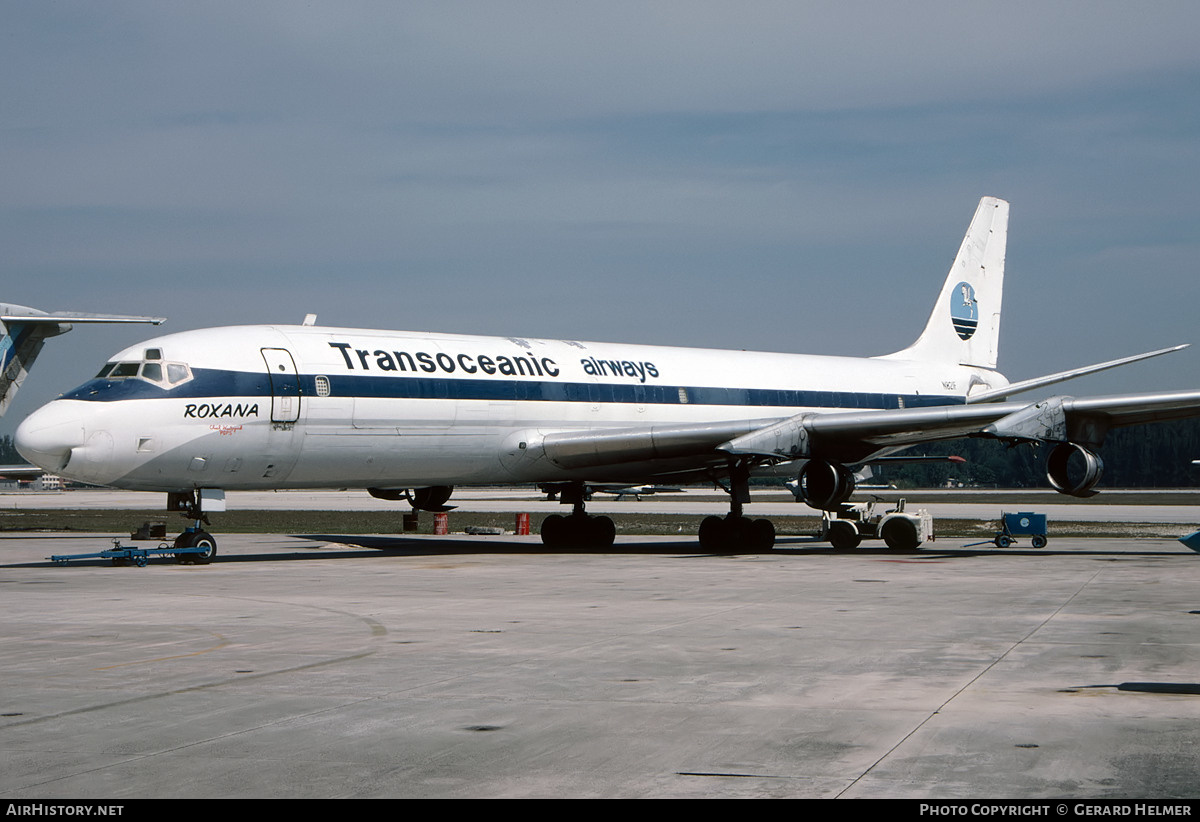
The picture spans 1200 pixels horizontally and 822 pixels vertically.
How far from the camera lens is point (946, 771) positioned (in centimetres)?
700

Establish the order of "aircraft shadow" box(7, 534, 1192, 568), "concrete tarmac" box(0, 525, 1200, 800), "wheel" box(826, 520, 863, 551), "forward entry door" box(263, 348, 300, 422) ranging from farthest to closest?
"wheel" box(826, 520, 863, 551) → "aircraft shadow" box(7, 534, 1192, 568) → "forward entry door" box(263, 348, 300, 422) → "concrete tarmac" box(0, 525, 1200, 800)

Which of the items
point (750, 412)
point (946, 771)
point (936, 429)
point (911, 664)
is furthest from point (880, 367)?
point (946, 771)

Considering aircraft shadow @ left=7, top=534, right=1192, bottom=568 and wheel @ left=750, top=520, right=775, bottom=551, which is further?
wheel @ left=750, top=520, right=775, bottom=551

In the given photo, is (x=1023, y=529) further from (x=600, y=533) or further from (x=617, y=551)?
(x=600, y=533)

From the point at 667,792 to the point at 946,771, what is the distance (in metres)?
1.62

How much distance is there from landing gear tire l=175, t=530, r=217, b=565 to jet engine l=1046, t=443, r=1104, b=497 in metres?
17.1

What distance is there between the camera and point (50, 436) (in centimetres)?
2158

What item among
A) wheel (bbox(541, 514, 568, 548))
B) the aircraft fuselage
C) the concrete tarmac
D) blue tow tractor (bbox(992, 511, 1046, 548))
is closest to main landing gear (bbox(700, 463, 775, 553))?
the aircraft fuselage

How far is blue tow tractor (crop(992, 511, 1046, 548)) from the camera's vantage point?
1248 inches

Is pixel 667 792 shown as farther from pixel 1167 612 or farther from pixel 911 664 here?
pixel 1167 612

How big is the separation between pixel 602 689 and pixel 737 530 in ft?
62.8

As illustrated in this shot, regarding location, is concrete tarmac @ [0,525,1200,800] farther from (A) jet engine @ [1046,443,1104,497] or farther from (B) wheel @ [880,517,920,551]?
(B) wheel @ [880,517,920,551]

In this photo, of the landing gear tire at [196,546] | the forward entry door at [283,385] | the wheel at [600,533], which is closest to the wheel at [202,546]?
the landing gear tire at [196,546]

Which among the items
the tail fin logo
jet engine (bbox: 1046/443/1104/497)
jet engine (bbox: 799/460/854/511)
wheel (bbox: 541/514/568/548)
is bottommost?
wheel (bbox: 541/514/568/548)
